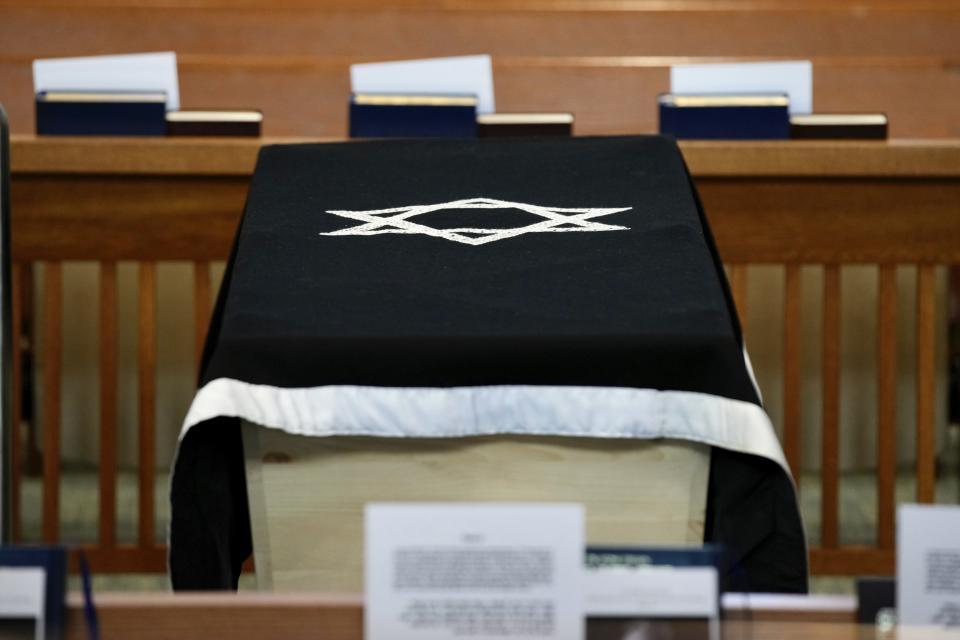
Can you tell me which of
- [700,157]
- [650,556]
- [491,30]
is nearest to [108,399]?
[700,157]

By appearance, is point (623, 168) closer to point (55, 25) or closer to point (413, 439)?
point (413, 439)

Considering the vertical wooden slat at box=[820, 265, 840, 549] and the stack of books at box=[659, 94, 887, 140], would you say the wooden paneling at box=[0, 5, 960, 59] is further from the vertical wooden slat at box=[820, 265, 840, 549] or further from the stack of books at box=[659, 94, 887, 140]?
the vertical wooden slat at box=[820, 265, 840, 549]

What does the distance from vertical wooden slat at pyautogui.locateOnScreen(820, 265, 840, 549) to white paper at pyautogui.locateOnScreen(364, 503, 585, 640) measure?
5.69ft

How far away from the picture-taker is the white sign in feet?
2.60

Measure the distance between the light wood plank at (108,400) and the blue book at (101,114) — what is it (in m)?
0.24

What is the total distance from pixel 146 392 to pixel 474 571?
1.78m

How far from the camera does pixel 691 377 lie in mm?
1143

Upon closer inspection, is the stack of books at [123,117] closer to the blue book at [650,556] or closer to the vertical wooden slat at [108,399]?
the vertical wooden slat at [108,399]

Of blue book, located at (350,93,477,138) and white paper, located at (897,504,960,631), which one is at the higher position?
blue book, located at (350,93,477,138)

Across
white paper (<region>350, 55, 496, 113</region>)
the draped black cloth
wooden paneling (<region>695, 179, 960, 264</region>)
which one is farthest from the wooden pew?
the draped black cloth

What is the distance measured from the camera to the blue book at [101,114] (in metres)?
2.44

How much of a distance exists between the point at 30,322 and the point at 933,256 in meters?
1.87

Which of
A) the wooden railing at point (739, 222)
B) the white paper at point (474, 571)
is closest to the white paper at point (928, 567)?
the white paper at point (474, 571)

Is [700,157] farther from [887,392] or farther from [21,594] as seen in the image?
[21,594]
